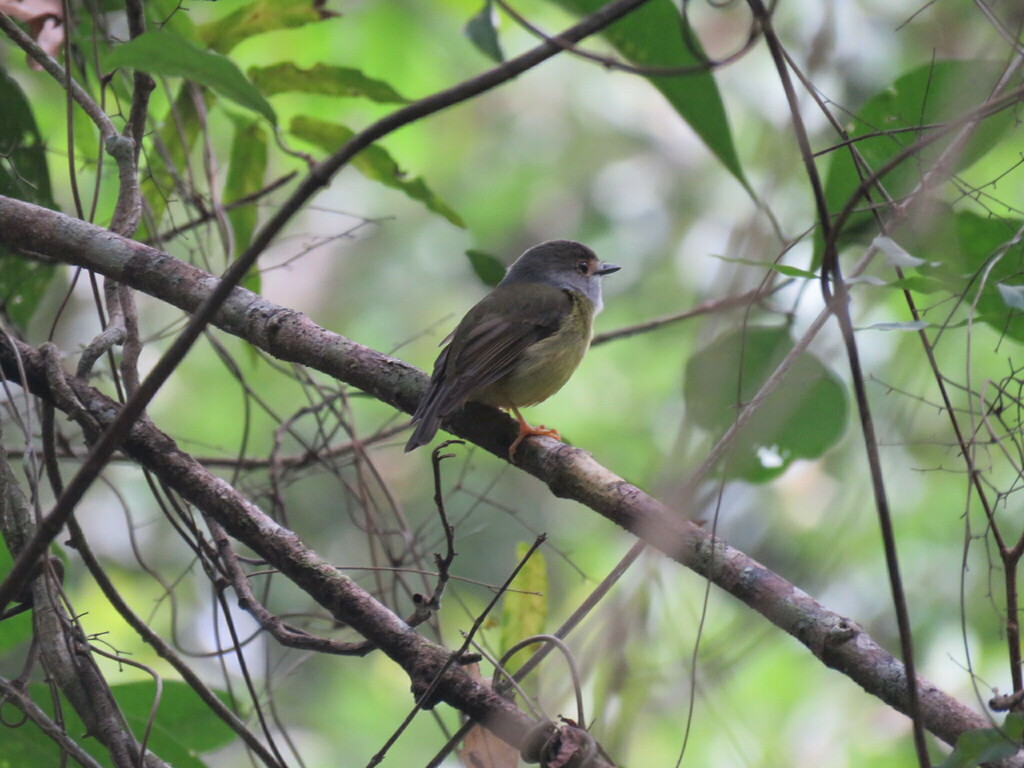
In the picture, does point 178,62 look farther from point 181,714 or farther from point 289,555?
point 181,714

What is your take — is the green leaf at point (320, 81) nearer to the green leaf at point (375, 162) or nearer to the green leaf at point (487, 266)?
the green leaf at point (375, 162)

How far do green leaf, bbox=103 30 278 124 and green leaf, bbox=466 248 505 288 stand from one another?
1.40 meters

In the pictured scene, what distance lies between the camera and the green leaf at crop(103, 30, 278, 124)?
1.87m

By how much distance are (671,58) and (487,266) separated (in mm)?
1087

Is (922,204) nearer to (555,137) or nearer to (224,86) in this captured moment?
(224,86)

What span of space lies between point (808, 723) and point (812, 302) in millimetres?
3526

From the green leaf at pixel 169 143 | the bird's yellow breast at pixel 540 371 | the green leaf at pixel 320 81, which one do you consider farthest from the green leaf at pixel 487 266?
the green leaf at pixel 169 143

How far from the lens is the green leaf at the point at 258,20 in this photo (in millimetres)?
3287

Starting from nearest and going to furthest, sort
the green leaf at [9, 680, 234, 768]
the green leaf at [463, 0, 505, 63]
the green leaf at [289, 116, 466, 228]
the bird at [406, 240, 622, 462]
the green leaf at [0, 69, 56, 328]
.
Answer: the green leaf at [9, 680, 234, 768], the green leaf at [463, 0, 505, 63], the green leaf at [0, 69, 56, 328], the bird at [406, 240, 622, 462], the green leaf at [289, 116, 466, 228]

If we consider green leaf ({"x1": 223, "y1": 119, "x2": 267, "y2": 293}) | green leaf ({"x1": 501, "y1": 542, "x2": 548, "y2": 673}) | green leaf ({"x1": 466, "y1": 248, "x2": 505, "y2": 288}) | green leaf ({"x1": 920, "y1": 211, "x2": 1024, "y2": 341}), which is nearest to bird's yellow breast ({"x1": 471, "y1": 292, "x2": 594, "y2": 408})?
green leaf ({"x1": 466, "y1": 248, "x2": 505, "y2": 288})

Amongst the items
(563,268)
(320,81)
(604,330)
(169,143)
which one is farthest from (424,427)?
(604,330)

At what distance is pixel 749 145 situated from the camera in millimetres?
8836

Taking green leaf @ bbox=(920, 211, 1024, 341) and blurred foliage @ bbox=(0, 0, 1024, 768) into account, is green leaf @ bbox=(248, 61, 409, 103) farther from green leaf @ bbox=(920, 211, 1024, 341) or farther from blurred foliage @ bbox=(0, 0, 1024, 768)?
green leaf @ bbox=(920, 211, 1024, 341)

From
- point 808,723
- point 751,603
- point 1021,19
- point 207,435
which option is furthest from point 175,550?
point 1021,19
